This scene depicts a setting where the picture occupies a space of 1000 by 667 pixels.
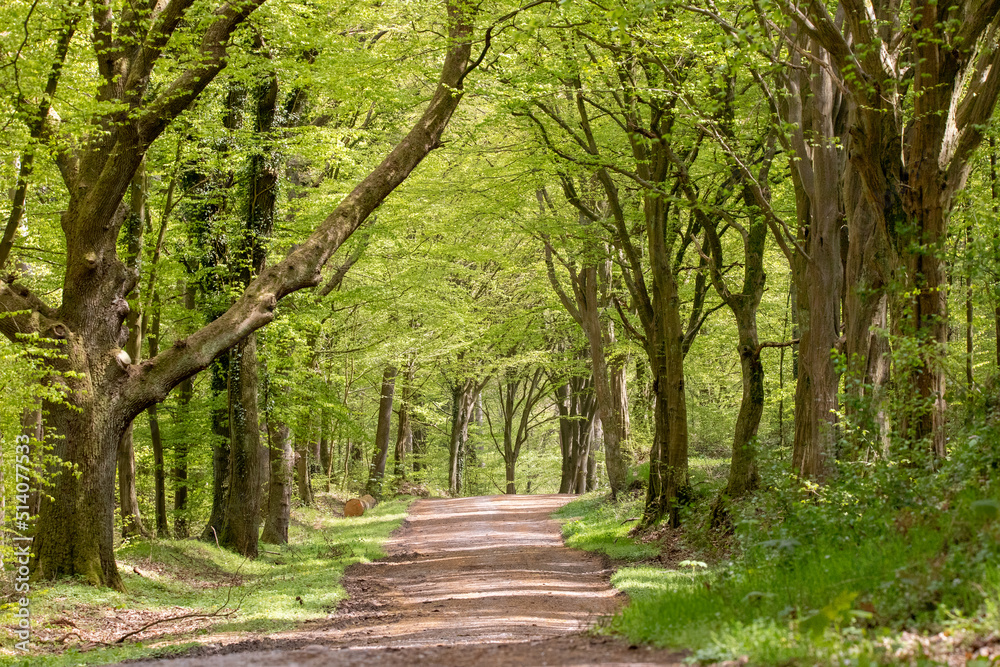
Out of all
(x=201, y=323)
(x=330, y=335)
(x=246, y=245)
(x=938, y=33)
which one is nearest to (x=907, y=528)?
(x=938, y=33)

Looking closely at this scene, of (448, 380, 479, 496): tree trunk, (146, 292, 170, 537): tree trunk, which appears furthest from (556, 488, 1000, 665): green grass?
(448, 380, 479, 496): tree trunk

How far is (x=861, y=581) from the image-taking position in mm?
5383

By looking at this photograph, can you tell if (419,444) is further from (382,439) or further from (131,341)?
(131,341)

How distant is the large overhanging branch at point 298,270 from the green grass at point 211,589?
2302 millimetres

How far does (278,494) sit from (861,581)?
1372 centimetres

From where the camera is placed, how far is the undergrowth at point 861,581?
4262 millimetres

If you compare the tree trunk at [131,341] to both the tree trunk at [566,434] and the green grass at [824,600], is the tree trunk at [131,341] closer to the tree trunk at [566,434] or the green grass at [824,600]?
the green grass at [824,600]

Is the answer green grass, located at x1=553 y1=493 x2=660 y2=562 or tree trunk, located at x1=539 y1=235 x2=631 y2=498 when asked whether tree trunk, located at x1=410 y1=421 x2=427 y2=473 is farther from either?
tree trunk, located at x1=539 y1=235 x2=631 y2=498

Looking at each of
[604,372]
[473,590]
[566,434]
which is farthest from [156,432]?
[566,434]

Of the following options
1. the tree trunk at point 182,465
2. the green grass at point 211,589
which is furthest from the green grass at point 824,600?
the tree trunk at point 182,465

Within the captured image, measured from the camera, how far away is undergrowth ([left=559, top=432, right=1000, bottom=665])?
426cm

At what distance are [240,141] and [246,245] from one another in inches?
73.8

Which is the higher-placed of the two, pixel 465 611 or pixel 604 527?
pixel 465 611

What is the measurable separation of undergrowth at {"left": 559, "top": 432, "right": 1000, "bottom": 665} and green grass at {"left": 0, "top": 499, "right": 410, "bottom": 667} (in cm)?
482
